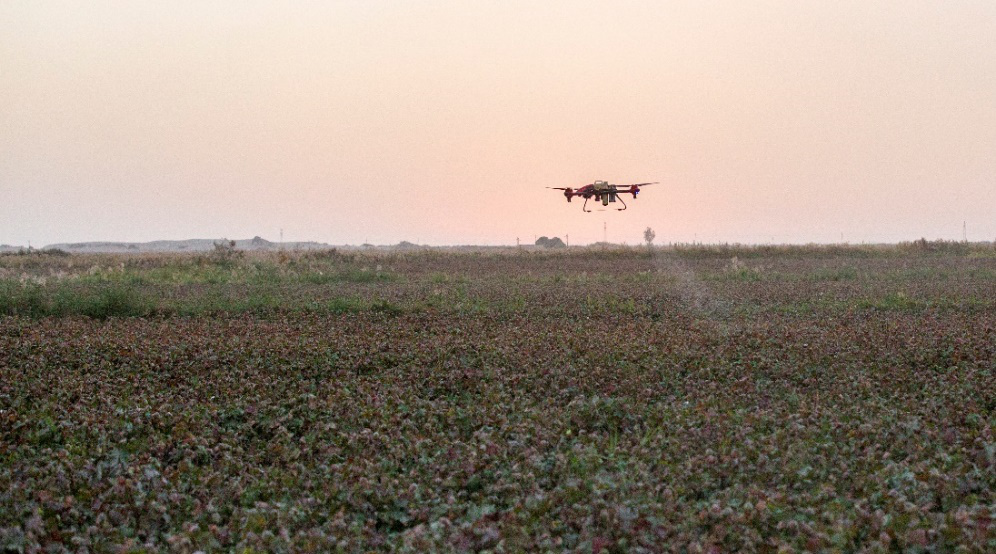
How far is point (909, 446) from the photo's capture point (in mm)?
7699

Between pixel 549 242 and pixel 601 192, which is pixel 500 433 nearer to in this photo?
pixel 601 192

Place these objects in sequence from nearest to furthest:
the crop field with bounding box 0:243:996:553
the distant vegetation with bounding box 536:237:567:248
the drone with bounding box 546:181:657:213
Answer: the crop field with bounding box 0:243:996:553
the drone with bounding box 546:181:657:213
the distant vegetation with bounding box 536:237:567:248

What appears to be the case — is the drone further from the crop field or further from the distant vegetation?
the distant vegetation

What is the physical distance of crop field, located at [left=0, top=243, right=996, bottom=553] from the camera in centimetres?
572

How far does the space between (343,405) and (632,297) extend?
13290mm

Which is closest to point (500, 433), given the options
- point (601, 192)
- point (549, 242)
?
point (601, 192)

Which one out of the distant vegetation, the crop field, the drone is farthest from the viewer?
the distant vegetation

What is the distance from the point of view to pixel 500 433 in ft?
26.7

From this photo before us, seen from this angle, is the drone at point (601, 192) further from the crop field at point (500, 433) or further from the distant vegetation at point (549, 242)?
the distant vegetation at point (549, 242)

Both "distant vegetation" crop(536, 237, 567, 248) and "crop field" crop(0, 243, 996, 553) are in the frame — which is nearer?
"crop field" crop(0, 243, 996, 553)

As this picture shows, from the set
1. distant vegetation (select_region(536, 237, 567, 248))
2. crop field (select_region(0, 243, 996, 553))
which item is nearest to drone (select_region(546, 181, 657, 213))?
crop field (select_region(0, 243, 996, 553))

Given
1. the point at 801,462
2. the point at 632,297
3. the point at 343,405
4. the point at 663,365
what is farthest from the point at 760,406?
the point at 632,297

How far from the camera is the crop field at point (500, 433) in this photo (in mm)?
5719

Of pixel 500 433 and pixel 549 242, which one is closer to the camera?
pixel 500 433
